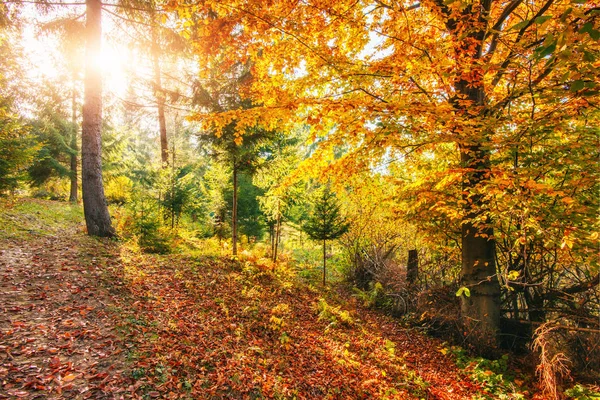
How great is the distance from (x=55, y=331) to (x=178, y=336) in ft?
5.63

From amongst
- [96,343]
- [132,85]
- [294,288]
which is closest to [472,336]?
[294,288]

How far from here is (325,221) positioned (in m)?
11.2

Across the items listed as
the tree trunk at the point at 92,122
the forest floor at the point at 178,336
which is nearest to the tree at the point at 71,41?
the tree trunk at the point at 92,122

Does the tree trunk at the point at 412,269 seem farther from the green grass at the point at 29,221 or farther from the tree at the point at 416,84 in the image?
the green grass at the point at 29,221

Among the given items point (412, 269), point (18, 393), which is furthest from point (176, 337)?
point (412, 269)

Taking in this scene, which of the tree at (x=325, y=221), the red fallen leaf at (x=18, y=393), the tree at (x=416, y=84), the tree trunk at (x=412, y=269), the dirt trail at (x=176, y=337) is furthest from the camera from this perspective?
the tree at (x=325, y=221)

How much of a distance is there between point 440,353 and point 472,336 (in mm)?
828

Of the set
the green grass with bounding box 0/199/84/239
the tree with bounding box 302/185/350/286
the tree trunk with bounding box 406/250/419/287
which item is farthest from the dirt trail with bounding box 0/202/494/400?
the tree with bounding box 302/185/350/286

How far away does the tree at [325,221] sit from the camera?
11.1 metres

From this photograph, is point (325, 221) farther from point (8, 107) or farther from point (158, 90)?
point (8, 107)

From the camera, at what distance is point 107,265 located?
678cm

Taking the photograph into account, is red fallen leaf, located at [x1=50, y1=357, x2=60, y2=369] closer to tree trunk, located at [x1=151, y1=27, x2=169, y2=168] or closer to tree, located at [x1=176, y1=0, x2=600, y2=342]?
tree, located at [x1=176, y1=0, x2=600, y2=342]

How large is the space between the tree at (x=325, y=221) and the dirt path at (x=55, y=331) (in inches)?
280

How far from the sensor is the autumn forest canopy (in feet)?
13.9
